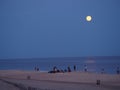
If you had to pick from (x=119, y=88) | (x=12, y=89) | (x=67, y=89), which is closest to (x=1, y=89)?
(x=12, y=89)

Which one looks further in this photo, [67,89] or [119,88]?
[119,88]

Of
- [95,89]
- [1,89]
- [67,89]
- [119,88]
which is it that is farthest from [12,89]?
[119,88]

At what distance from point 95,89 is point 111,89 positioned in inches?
49.2

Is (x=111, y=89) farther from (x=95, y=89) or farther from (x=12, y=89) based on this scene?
(x=12, y=89)

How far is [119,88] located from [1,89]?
8.66 metres

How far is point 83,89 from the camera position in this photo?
891 inches

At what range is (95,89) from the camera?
22859mm

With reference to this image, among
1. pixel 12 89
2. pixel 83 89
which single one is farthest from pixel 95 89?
pixel 12 89

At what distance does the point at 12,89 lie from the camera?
22516 millimetres

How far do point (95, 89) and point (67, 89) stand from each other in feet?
6.85

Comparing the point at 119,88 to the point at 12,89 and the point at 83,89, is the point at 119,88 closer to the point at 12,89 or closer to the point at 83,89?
the point at 83,89

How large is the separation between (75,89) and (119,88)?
358 cm

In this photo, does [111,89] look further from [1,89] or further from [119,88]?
[1,89]

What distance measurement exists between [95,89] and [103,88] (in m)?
1.09
